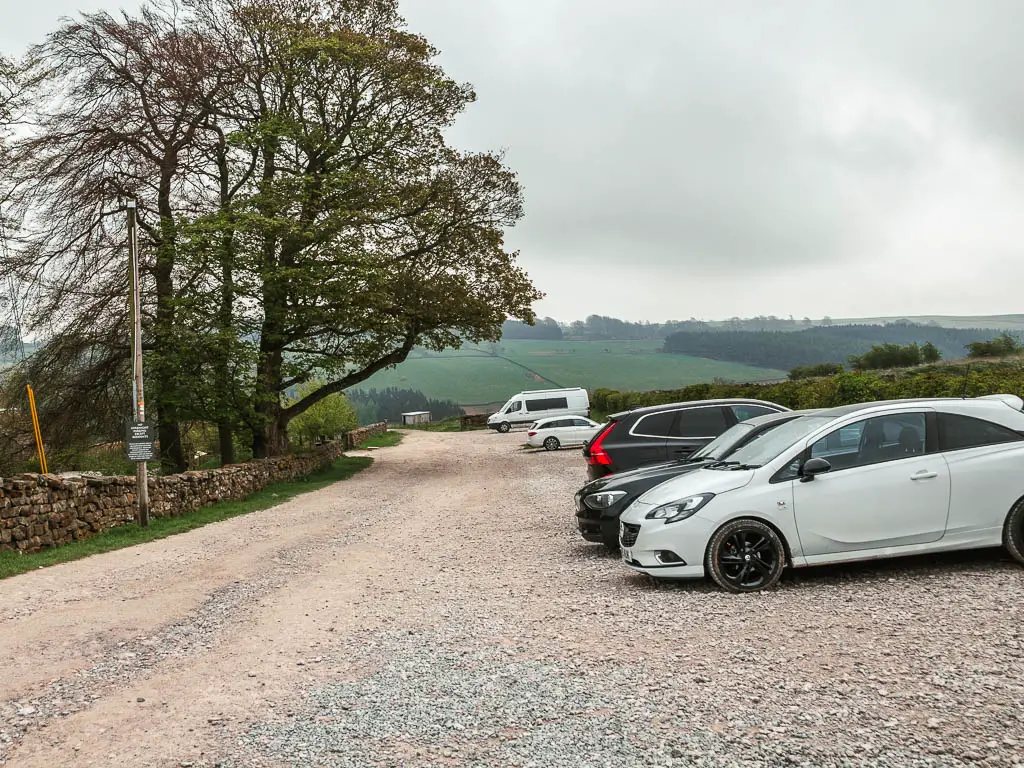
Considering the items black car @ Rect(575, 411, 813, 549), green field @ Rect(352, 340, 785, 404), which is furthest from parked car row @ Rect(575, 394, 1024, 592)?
green field @ Rect(352, 340, 785, 404)

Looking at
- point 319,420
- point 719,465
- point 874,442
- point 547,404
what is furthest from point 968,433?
point 319,420

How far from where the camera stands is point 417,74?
2975cm

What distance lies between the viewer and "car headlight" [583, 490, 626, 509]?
10078 millimetres

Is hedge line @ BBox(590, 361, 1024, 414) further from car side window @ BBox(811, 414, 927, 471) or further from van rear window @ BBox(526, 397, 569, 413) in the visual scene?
van rear window @ BBox(526, 397, 569, 413)

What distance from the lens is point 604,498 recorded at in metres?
10.2

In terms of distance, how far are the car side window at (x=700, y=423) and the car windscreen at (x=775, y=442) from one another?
4.38 m

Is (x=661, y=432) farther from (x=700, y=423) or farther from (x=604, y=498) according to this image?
Answer: (x=604, y=498)

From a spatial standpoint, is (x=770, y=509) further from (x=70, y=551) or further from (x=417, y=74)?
(x=417, y=74)

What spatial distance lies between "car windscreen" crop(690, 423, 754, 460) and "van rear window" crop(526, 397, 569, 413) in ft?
138

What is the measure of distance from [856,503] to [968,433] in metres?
1.38

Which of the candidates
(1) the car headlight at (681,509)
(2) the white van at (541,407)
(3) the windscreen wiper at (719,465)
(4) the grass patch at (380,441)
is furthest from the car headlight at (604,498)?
(2) the white van at (541,407)

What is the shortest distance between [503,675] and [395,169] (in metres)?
26.5

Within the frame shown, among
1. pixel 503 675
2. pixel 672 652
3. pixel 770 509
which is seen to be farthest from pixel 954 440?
pixel 503 675

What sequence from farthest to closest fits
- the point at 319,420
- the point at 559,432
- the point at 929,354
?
1. the point at 319,420
2. the point at 929,354
3. the point at 559,432
